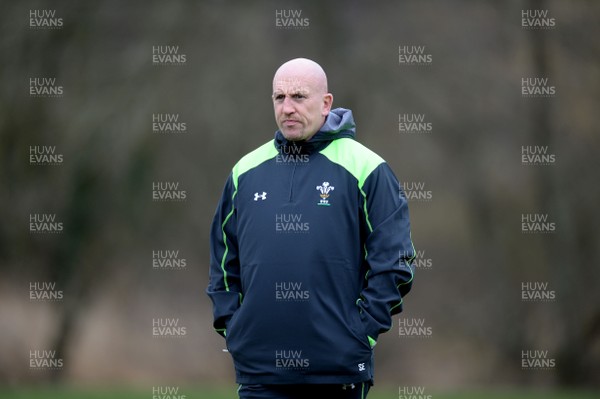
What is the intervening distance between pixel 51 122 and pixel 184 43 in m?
2.22

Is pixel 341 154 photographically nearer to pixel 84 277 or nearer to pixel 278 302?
pixel 278 302

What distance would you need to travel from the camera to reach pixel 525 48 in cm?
1496

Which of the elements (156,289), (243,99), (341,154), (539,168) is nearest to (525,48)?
(539,168)
